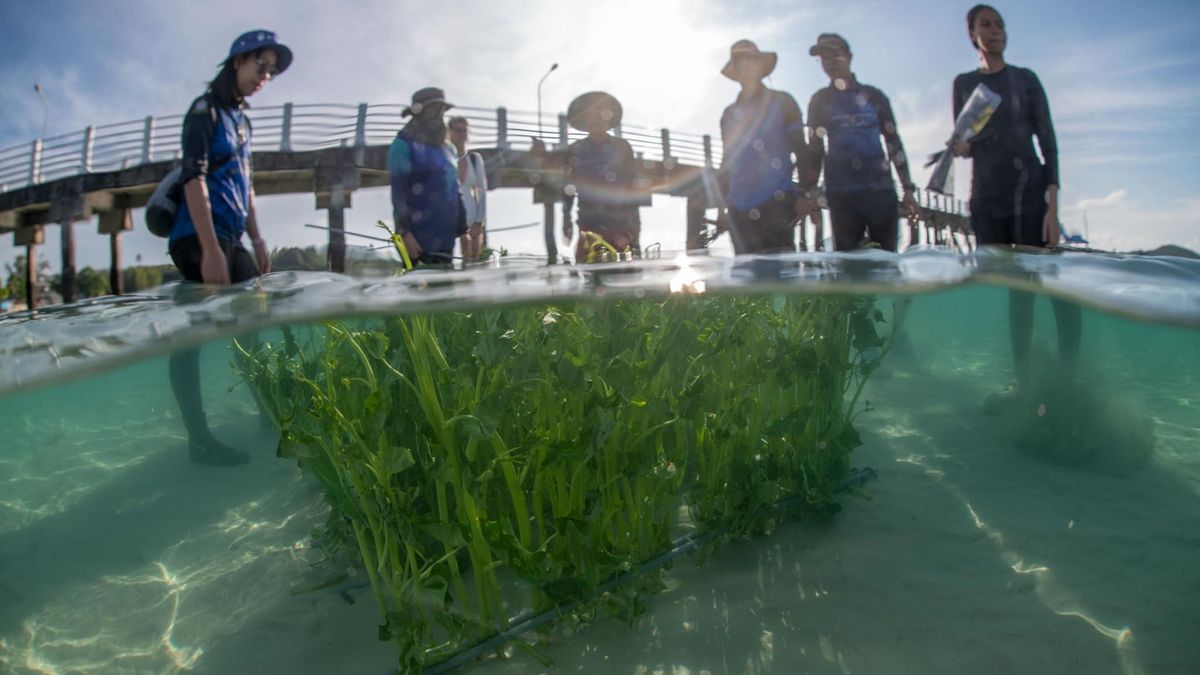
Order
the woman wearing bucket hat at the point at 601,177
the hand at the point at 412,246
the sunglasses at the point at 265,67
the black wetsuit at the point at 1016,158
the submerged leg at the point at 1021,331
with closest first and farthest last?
the sunglasses at the point at 265,67
the black wetsuit at the point at 1016,158
the hand at the point at 412,246
the submerged leg at the point at 1021,331
the woman wearing bucket hat at the point at 601,177

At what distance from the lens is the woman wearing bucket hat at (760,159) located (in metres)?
6.10

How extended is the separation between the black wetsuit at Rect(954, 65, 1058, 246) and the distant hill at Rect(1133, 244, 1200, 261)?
929 mm

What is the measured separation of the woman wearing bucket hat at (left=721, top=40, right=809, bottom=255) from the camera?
20.0ft

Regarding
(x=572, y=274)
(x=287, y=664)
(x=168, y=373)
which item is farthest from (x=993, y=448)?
(x=168, y=373)

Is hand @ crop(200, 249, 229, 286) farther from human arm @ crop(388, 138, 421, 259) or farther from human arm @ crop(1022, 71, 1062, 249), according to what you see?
human arm @ crop(1022, 71, 1062, 249)

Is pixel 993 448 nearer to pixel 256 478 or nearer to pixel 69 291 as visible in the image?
pixel 256 478

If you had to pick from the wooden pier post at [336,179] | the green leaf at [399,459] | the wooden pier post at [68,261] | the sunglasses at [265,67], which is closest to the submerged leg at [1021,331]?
the green leaf at [399,459]

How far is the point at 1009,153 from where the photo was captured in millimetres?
5340

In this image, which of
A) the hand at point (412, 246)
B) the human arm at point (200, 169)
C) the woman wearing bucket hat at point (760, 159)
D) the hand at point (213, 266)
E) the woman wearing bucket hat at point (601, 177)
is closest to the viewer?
the human arm at point (200, 169)

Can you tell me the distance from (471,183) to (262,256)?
394cm

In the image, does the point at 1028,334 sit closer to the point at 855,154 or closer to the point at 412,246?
the point at 855,154

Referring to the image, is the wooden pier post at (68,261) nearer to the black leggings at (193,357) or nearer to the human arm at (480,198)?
the human arm at (480,198)

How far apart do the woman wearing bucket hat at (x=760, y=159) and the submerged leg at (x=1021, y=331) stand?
7.71 ft

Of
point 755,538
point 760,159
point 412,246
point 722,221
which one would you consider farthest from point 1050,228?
point 412,246
